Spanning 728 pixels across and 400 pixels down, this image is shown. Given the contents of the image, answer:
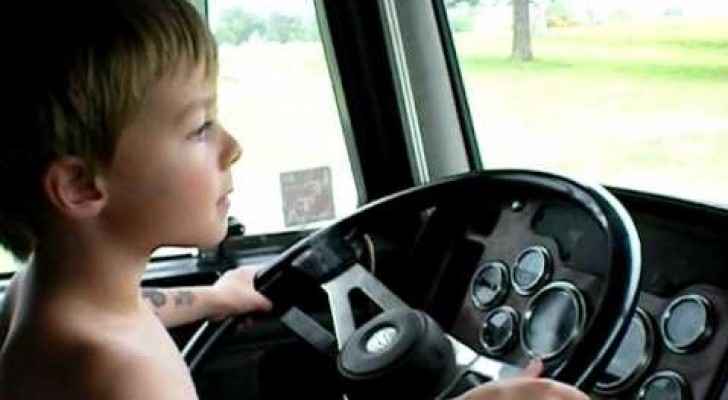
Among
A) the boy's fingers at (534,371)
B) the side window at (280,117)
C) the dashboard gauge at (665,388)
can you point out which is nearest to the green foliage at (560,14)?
the side window at (280,117)

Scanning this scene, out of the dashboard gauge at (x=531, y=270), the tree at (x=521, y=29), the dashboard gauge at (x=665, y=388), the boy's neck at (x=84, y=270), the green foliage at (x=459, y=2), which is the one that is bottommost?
the dashboard gauge at (x=665, y=388)

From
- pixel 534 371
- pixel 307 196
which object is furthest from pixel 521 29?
pixel 534 371

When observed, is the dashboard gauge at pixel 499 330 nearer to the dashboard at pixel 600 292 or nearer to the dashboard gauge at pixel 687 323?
the dashboard at pixel 600 292

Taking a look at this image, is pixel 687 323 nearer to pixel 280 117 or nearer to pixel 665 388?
pixel 665 388

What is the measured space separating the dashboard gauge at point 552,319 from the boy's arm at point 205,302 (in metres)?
0.44

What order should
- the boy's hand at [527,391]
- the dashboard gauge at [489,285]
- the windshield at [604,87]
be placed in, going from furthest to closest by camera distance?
1. the windshield at [604,87]
2. the dashboard gauge at [489,285]
3. the boy's hand at [527,391]

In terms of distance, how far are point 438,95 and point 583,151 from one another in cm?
42

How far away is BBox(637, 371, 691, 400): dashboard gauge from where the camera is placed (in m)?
1.53

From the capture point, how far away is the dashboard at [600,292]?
1.54 m

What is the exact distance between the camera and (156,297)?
1843 mm

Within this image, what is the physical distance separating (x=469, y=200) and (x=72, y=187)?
0.70 meters

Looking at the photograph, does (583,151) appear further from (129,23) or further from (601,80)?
(129,23)

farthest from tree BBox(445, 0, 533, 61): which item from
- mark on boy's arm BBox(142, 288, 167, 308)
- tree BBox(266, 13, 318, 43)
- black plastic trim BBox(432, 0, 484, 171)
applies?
mark on boy's arm BBox(142, 288, 167, 308)

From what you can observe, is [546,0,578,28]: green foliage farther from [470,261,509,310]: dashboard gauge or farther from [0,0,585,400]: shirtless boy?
[0,0,585,400]: shirtless boy
